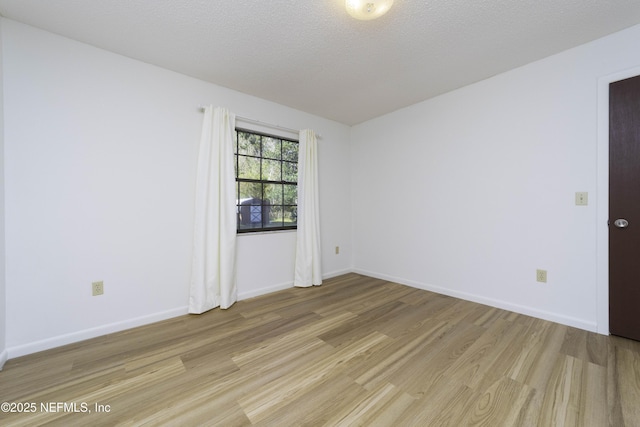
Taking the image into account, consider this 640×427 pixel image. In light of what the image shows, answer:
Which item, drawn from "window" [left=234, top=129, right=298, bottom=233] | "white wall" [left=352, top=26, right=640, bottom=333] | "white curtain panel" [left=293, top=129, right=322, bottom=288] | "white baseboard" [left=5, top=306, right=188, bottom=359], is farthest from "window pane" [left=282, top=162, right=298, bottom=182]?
"white baseboard" [left=5, top=306, right=188, bottom=359]

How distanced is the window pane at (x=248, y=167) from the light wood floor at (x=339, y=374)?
158 centimetres

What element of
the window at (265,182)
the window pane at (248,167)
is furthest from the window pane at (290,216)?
the window pane at (248,167)

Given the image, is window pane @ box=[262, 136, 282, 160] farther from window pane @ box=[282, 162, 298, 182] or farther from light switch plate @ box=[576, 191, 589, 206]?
light switch plate @ box=[576, 191, 589, 206]

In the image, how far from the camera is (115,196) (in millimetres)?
2143

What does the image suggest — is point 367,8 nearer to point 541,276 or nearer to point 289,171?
point 289,171

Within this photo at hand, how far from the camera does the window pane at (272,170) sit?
10.3ft

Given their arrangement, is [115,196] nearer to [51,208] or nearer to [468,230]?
[51,208]

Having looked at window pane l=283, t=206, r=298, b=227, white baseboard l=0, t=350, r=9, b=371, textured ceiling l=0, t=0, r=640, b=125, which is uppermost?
textured ceiling l=0, t=0, r=640, b=125

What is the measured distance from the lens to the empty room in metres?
1.44

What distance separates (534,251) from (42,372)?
391 centimetres

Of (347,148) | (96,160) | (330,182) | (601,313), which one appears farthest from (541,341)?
(96,160)

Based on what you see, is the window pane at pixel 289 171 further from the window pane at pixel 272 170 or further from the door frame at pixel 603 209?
the door frame at pixel 603 209

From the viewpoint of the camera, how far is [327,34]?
75.3 inches

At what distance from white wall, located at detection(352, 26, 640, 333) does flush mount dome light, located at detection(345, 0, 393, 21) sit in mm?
1669
